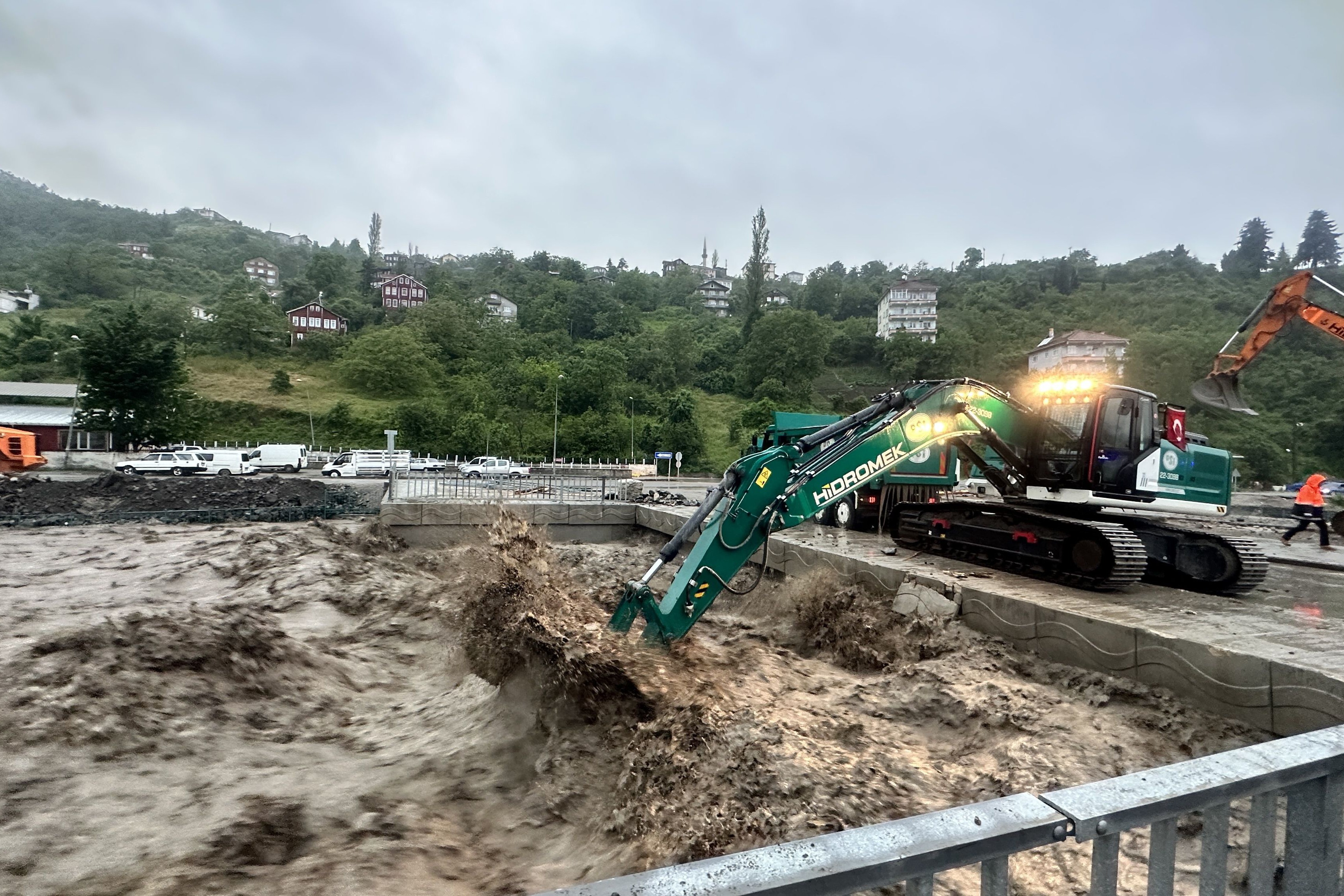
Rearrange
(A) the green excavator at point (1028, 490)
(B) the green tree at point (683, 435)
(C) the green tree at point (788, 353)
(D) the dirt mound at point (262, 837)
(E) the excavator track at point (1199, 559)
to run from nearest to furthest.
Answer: (D) the dirt mound at point (262, 837), (A) the green excavator at point (1028, 490), (E) the excavator track at point (1199, 559), (B) the green tree at point (683, 435), (C) the green tree at point (788, 353)

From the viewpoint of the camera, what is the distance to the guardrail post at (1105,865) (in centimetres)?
146

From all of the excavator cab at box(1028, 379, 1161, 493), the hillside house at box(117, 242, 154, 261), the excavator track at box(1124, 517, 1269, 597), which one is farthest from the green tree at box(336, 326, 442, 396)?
the hillside house at box(117, 242, 154, 261)

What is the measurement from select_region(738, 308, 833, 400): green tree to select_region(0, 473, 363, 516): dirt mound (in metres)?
47.6

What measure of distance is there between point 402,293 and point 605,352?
142ft

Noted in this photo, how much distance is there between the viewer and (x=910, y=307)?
283 feet

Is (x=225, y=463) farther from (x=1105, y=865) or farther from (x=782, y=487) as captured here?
(x=1105, y=865)

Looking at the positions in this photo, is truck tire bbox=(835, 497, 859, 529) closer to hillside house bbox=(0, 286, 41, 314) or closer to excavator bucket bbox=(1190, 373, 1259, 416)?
excavator bucket bbox=(1190, 373, 1259, 416)

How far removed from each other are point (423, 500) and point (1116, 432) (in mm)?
13556

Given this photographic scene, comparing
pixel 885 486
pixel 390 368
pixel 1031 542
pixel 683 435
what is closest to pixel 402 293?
pixel 390 368

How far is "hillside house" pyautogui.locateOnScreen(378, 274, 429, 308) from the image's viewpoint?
88312 millimetres

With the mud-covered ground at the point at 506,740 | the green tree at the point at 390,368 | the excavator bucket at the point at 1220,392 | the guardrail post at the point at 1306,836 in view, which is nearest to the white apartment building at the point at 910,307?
the green tree at the point at 390,368

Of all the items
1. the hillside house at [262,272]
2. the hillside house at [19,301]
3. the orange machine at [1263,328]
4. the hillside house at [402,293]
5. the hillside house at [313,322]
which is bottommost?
the orange machine at [1263,328]

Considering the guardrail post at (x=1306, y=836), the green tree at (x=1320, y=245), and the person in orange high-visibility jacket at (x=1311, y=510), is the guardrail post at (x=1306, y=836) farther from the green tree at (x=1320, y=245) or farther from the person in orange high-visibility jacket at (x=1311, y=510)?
the green tree at (x=1320, y=245)

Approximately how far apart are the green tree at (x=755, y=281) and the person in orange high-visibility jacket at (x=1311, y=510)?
61.5m
